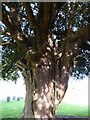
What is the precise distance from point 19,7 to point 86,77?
5.55 meters

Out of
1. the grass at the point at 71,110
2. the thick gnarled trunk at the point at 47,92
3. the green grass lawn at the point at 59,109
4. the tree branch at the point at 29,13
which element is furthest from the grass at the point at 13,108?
the tree branch at the point at 29,13

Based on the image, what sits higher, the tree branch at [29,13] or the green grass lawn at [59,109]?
A: the tree branch at [29,13]

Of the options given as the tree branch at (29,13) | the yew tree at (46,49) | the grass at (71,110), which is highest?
the tree branch at (29,13)

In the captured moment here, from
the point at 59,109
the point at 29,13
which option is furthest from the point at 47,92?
the point at 59,109

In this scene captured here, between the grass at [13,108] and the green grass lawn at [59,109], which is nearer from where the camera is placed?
the grass at [13,108]

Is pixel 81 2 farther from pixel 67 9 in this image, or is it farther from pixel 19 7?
pixel 19 7

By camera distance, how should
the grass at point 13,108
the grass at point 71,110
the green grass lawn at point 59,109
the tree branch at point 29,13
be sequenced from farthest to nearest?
the grass at point 71,110, the green grass lawn at point 59,109, the grass at point 13,108, the tree branch at point 29,13

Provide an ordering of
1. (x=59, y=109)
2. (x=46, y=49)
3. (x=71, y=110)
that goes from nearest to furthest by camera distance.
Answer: (x=46, y=49) → (x=59, y=109) → (x=71, y=110)

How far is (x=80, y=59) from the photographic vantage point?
37.9 feet

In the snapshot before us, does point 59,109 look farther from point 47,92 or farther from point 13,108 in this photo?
point 47,92

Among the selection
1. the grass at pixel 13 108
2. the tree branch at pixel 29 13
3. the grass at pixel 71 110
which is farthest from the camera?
the grass at pixel 71 110

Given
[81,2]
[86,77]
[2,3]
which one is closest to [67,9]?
[81,2]

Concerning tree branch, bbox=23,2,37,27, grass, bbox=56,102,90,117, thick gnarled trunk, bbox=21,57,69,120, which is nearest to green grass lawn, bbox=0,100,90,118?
grass, bbox=56,102,90,117

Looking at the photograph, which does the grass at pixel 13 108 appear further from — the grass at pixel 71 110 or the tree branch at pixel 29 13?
the tree branch at pixel 29 13
